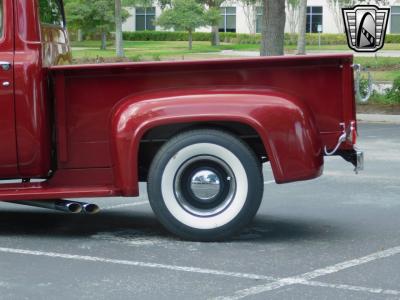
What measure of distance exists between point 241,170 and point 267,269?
946 millimetres

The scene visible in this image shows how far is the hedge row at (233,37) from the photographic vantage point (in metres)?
61.5

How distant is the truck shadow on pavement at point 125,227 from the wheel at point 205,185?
0.24 meters

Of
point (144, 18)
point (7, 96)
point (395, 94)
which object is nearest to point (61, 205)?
point (7, 96)

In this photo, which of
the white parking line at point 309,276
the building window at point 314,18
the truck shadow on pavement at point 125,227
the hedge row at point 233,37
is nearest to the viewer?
the white parking line at point 309,276

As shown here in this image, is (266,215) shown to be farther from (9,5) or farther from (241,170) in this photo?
(9,5)

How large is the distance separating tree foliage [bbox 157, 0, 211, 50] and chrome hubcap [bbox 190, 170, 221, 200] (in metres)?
49.4

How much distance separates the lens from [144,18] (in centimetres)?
7469

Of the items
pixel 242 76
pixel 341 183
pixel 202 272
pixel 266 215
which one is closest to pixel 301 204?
pixel 266 215

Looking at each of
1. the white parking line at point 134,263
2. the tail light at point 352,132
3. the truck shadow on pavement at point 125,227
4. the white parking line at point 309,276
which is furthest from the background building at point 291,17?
the white parking line at point 134,263

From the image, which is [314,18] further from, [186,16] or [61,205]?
[61,205]

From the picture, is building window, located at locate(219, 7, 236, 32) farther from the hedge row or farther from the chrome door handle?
the chrome door handle

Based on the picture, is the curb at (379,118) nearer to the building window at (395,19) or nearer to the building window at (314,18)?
the building window at (395,19)

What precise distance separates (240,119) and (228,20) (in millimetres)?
66282

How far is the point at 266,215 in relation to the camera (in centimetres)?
829
